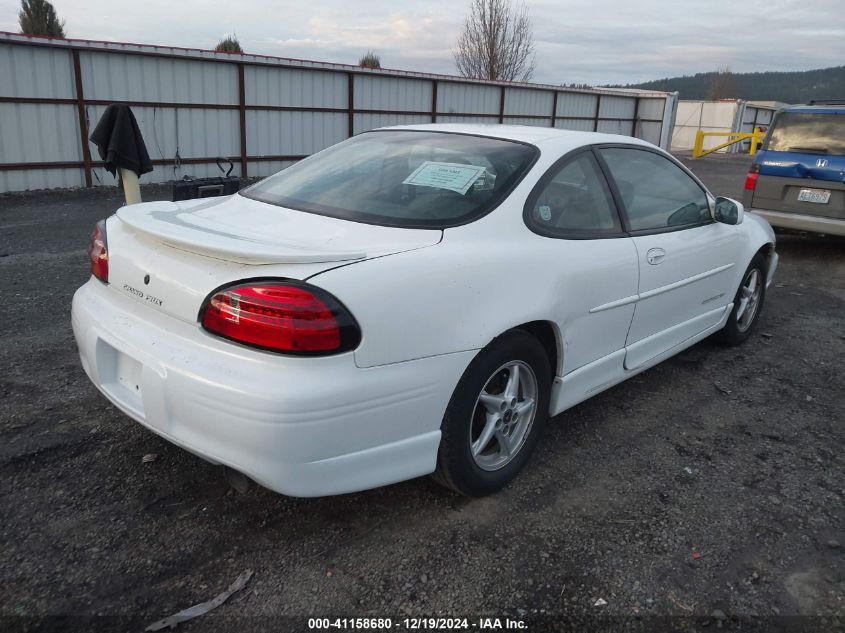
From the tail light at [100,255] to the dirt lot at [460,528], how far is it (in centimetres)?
82

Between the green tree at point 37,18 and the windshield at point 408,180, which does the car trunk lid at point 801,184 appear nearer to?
the windshield at point 408,180

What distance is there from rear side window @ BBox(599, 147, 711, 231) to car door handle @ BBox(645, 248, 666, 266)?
0.41ft

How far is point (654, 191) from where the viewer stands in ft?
12.3

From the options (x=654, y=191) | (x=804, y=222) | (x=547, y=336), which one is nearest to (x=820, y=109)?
(x=804, y=222)

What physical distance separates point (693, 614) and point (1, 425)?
10.1 ft

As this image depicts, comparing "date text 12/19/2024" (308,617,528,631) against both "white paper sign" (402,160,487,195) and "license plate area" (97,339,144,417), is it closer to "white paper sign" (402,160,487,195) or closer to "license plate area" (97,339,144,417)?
"license plate area" (97,339,144,417)

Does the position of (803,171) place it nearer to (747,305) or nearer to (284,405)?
(747,305)

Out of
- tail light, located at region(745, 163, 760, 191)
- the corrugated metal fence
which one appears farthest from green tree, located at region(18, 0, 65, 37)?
tail light, located at region(745, 163, 760, 191)

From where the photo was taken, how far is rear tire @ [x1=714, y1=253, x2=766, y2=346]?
470cm

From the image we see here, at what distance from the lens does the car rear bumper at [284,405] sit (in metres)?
2.10

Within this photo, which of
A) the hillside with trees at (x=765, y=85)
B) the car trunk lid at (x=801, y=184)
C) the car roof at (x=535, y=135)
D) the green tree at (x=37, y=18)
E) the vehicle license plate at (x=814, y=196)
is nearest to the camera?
the car roof at (x=535, y=135)

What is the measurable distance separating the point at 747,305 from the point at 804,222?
3.58 m

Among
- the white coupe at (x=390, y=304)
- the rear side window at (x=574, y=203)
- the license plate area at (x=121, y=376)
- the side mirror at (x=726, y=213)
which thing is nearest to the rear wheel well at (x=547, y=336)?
the white coupe at (x=390, y=304)

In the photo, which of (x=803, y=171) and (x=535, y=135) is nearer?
(x=535, y=135)
